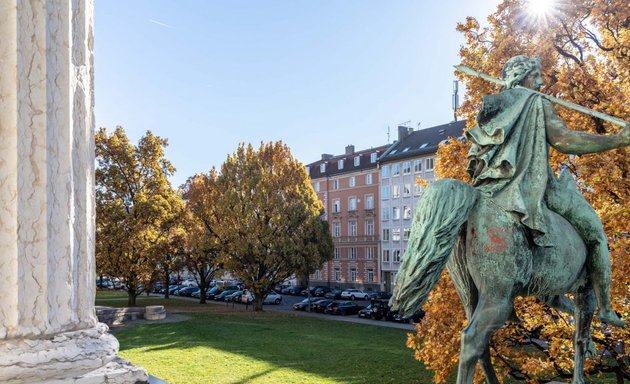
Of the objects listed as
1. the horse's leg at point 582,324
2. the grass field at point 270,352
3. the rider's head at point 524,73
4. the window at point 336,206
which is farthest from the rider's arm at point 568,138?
the window at point 336,206

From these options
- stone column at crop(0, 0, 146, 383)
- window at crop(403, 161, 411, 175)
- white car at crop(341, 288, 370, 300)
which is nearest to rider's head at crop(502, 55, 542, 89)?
stone column at crop(0, 0, 146, 383)

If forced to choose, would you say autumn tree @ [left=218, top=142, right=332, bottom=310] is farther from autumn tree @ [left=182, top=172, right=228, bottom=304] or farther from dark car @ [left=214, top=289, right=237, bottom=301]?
dark car @ [left=214, top=289, right=237, bottom=301]

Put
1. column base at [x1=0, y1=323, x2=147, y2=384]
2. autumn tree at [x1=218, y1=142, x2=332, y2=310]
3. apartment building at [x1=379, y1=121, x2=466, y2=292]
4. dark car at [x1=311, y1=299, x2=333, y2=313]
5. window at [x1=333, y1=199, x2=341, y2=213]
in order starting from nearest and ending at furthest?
1. column base at [x1=0, y1=323, x2=147, y2=384]
2. autumn tree at [x1=218, y1=142, x2=332, y2=310]
3. dark car at [x1=311, y1=299, x2=333, y2=313]
4. apartment building at [x1=379, y1=121, x2=466, y2=292]
5. window at [x1=333, y1=199, x2=341, y2=213]

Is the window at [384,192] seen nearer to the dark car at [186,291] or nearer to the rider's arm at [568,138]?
the dark car at [186,291]

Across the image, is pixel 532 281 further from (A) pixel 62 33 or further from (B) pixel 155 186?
(B) pixel 155 186

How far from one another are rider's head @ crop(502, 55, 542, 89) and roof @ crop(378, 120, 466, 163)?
44.0 m

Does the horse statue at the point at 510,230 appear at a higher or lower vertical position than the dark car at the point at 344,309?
higher

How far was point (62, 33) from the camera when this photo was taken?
10.6ft

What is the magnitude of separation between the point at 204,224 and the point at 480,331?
3633 centimetres

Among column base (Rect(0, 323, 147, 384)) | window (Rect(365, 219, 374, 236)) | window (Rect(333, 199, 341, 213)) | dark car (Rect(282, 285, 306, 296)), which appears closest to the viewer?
column base (Rect(0, 323, 147, 384))

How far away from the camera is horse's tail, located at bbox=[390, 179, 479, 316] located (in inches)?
148

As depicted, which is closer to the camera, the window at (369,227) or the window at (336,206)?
the window at (369,227)

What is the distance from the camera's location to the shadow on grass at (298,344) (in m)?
17.6

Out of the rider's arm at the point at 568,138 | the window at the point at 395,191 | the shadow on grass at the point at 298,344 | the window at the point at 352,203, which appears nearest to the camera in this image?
the rider's arm at the point at 568,138
